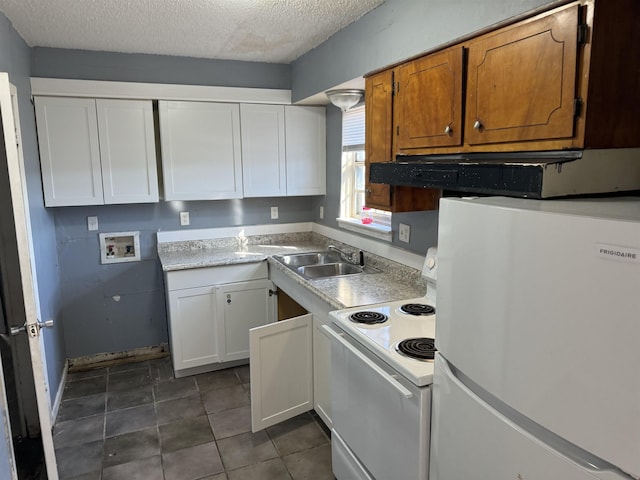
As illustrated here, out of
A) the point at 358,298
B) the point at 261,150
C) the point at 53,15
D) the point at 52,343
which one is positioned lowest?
the point at 52,343

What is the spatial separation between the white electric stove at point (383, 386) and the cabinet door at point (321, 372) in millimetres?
358

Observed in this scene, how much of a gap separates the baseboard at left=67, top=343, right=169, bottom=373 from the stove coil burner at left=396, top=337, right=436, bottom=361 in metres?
2.66

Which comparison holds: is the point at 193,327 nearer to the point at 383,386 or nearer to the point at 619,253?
the point at 383,386

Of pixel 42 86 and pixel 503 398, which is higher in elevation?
pixel 42 86

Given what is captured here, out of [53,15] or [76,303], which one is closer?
[53,15]

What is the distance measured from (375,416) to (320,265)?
163 centimetres

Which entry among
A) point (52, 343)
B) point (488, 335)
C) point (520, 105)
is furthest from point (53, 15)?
point (488, 335)

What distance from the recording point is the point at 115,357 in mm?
3672

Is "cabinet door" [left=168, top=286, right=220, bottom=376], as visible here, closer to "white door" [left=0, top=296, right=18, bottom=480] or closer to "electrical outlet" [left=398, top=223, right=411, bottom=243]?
"electrical outlet" [left=398, top=223, right=411, bottom=243]

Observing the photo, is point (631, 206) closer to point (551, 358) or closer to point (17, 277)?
point (551, 358)

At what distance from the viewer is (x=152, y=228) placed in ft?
11.9

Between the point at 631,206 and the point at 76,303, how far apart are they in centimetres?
365

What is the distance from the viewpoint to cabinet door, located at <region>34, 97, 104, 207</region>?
10.0ft

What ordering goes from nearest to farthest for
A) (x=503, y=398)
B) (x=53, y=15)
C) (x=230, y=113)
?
(x=503, y=398)
(x=53, y=15)
(x=230, y=113)
